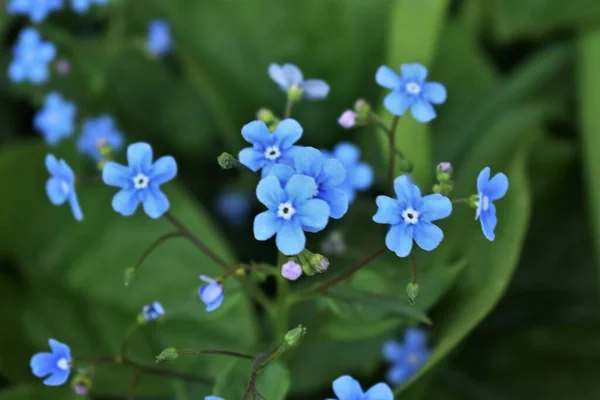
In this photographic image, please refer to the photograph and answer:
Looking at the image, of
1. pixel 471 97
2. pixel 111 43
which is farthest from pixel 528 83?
pixel 111 43

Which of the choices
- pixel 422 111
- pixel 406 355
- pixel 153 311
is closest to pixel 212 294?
pixel 153 311

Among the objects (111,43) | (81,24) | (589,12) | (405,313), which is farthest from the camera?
(81,24)

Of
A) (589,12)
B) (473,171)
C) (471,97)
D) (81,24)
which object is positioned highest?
(589,12)

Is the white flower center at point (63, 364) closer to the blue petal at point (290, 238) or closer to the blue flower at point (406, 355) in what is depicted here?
the blue petal at point (290, 238)

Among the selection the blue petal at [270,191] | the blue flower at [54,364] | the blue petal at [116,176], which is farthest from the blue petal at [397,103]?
the blue flower at [54,364]

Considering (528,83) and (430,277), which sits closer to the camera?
(430,277)

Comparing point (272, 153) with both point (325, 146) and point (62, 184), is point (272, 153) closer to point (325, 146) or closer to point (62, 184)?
point (62, 184)

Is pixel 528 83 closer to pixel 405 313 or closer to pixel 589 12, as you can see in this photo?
pixel 589 12
